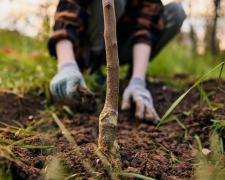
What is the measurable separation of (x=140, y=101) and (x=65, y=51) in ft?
2.04

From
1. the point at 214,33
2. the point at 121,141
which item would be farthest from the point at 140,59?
the point at 214,33

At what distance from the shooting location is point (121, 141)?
984 millimetres

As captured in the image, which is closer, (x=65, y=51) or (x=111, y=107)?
(x=111, y=107)

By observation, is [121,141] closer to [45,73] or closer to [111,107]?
[111,107]

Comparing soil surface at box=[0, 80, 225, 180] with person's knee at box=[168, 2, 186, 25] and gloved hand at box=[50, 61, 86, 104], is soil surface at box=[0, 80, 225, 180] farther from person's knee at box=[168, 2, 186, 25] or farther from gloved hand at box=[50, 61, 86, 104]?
person's knee at box=[168, 2, 186, 25]

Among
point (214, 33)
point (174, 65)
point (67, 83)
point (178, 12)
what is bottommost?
point (67, 83)

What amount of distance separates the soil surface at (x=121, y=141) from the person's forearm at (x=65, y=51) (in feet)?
1.12

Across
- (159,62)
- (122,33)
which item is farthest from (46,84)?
(159,62)

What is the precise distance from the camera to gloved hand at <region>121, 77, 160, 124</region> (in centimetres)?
132

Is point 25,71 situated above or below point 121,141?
above

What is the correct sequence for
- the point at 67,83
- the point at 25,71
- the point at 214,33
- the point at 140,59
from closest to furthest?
the point at 67,83 → the point at 140,59 → the point at 25,71 → the point at 214,33

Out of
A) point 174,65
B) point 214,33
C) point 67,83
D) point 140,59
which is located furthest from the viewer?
point 214,33

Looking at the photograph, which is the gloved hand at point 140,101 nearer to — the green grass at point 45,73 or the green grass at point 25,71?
the green grass at point 45,73

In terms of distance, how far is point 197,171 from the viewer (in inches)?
32.9
